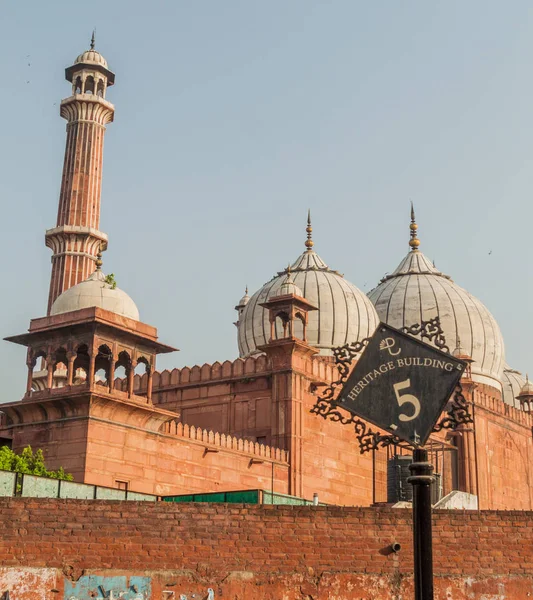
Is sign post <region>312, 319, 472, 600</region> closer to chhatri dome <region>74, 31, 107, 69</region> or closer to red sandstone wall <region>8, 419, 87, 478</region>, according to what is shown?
red sandstone wall <region>8, 419, 87, 478</region>

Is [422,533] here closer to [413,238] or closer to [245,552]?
[245,552]

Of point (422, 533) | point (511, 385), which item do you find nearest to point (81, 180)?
point (511, 385)

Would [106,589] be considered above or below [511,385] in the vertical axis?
below

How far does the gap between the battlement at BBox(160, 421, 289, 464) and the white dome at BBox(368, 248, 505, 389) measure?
419 inches

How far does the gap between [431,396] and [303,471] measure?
1319 centimetres

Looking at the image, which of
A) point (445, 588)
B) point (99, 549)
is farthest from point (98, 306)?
point (445, 588)

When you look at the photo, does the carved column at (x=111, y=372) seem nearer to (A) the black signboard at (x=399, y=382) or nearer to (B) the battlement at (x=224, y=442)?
(B) the battlement at (x=224, y=442)

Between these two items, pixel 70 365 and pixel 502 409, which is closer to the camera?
pixel 70 365

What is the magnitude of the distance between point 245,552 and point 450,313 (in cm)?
2030

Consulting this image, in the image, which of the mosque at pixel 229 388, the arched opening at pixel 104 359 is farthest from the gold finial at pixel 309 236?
the arched opening at pixel 104 359

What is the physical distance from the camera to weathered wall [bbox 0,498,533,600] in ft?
34.4

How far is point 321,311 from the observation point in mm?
26312

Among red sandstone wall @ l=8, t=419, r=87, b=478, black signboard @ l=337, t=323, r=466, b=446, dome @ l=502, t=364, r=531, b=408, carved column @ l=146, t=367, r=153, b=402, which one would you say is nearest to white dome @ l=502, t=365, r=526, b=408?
dome @ l=502, t=364, r=531, b=408

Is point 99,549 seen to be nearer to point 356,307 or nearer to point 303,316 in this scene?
point 303,316
